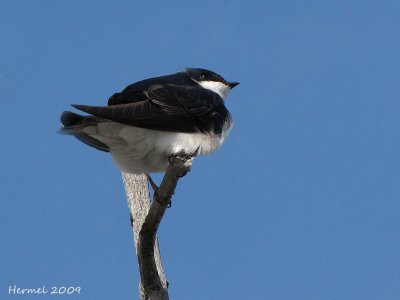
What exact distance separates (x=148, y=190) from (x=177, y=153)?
0.90 meters

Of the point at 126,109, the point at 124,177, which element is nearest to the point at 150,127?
the point at 126,109

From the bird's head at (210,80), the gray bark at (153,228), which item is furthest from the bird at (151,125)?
the bird's head at (210,80)

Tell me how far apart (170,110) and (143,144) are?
1.21ft

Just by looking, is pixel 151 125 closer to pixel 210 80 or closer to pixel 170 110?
pixel 170 110

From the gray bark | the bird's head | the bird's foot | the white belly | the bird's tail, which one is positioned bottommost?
the gray bark

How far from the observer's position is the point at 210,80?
7160 millimetres

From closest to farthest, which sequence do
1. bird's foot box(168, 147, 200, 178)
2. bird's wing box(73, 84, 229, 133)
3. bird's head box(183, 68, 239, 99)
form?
bird's foot box(168, 147, 200, 178) < bird's wing box(73, 84, 229, 133) < bird's head box(183, 68, 239, 99)

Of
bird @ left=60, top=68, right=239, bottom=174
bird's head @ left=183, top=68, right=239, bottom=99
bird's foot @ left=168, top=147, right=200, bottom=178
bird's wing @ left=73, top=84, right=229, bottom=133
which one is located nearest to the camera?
bird's foot @ left=168, top=147, right=200, bottom=178

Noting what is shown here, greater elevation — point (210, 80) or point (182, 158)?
point (210, 80)

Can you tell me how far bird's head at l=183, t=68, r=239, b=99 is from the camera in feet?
23.3

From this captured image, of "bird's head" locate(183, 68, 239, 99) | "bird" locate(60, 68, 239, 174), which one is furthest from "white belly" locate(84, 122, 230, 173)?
"bird's head" locate(183, 68, 239, 99)

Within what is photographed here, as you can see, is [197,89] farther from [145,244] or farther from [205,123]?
[145,244]

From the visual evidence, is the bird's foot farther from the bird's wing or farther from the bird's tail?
the bird's tail

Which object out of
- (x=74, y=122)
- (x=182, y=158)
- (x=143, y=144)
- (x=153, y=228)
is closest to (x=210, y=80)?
(x=143, y=144)
